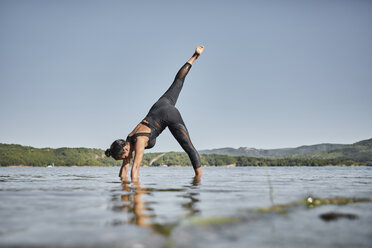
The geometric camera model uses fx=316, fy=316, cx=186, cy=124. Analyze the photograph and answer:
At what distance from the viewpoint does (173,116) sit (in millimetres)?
11180

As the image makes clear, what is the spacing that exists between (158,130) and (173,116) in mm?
724

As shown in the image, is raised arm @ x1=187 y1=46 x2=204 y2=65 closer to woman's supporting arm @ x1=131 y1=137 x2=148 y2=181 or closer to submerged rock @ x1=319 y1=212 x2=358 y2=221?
woman's supporting arm @ x1=131 y1=137 x2=148 y2=181

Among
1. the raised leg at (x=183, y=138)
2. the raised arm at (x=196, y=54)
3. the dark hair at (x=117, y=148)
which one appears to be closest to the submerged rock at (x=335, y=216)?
the dark hair at (x=117, y=148)

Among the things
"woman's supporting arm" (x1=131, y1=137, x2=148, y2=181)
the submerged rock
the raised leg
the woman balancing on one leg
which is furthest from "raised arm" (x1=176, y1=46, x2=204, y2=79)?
the submerged rock

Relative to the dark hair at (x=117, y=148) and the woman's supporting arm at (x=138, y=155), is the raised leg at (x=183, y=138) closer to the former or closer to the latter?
the woman's supporting arm at (x=138, y=155)

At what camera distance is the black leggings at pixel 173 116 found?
36.1ft

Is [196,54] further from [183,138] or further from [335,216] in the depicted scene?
[335,216]

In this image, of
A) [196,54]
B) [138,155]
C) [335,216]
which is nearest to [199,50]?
[196,54]

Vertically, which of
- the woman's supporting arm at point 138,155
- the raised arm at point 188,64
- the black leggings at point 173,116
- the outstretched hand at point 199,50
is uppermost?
the outstretched hand at point 199,50

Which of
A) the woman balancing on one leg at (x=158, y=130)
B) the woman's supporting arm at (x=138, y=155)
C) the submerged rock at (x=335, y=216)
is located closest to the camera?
the submerged rock at (x=335, y=216)

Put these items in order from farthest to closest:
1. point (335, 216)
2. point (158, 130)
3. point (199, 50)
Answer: point (199, 50) → point (158, 130) → point (335, 216)

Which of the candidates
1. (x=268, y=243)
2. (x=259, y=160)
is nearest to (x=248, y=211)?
(x=268, y=243)

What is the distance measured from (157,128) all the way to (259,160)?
18821cm

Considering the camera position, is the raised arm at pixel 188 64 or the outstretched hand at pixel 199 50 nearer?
the raised arm at pixel 188 64
